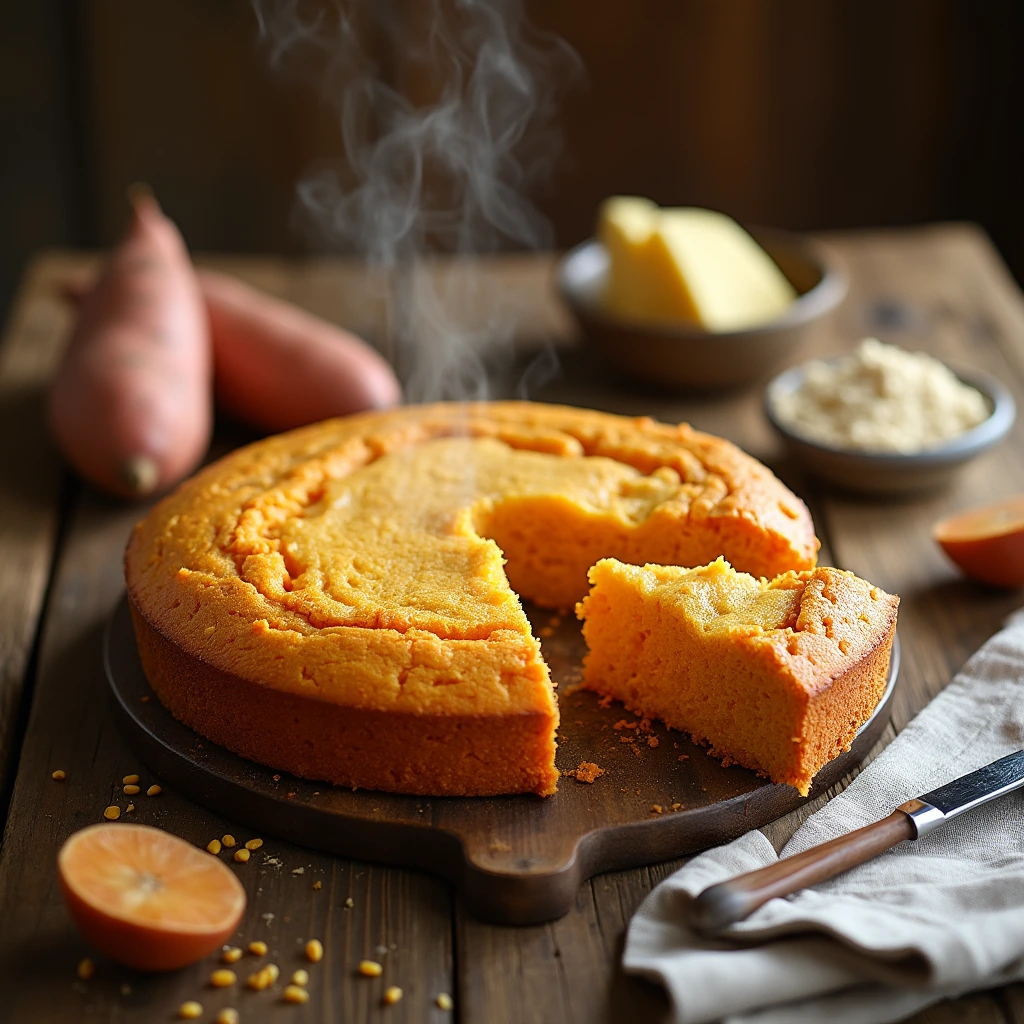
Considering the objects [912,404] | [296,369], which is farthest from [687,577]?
[296,369]

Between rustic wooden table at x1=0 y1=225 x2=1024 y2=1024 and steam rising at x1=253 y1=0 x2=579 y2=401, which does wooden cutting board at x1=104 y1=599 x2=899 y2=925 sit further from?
steam rising at x1=253 y1=0 x2=579 y2=401

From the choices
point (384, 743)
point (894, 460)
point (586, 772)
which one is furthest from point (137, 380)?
point (894, 460)

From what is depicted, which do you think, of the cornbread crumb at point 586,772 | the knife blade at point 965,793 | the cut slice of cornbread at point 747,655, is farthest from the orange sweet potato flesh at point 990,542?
the cornbread crumb at point 586,772

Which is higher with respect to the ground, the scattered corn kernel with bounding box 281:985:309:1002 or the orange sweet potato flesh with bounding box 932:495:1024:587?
the orange sweet potato flesh with bounding box 932:495:1024:587

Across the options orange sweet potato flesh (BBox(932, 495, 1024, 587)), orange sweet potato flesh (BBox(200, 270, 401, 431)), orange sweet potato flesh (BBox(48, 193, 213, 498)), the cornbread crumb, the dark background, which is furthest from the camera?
the dark background

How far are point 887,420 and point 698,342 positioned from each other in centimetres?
76

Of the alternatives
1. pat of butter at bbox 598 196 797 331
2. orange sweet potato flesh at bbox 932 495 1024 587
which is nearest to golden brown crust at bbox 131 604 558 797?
orange sweet potato flesh at bbox 932 495 1024 587

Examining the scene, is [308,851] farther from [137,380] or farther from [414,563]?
[137,380]

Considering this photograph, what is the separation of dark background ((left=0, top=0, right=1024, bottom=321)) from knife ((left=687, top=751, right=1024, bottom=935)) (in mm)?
→ 5429

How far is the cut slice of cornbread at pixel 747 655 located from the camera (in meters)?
2.72

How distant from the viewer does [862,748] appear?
2939 mm

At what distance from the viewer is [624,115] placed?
7398 millimetres

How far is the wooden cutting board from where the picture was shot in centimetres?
252

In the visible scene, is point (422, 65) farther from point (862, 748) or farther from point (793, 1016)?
point (793, 1016)
